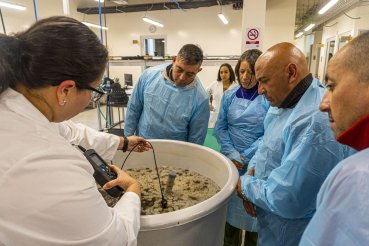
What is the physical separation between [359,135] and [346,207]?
0.14 meters

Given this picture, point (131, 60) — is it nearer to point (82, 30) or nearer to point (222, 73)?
point (222, 73)

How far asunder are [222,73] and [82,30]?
3373 millimetres

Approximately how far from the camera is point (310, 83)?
98 centimetres

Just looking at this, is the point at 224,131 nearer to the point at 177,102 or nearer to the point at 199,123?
the point at 199,123

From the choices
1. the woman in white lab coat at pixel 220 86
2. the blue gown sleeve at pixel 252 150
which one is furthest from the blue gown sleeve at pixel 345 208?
the woman in white lab coat at pixel 220 86

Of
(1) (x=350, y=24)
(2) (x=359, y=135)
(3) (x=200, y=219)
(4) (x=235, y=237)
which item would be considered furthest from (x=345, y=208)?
(1) (x=350, y=24)

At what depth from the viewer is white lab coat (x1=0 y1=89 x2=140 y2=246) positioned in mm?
497

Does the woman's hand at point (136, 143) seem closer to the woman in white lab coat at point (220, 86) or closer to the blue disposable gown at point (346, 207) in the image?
the blue disposable gown at point (346, 207)

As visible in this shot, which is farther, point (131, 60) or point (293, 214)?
point (131, 60)

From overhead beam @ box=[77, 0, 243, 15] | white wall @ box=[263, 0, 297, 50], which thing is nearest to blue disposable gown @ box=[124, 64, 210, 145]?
white wall @ box=[263, 0, 297, 50]

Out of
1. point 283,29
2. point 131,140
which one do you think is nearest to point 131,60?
point 131,140

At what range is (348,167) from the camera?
0.46 metres

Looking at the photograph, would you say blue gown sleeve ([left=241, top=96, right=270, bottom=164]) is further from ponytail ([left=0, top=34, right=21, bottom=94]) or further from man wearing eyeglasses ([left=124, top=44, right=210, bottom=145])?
ponytail ([left=0, top=34, right=21, bottom=94])

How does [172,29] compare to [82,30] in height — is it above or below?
above
